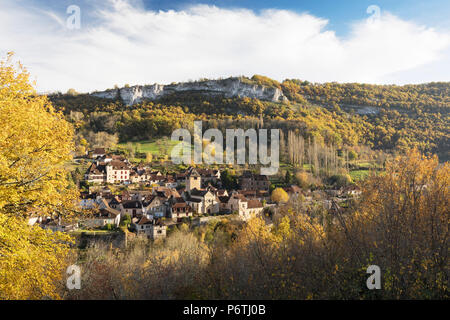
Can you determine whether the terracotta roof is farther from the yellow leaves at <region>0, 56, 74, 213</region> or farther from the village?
the yellow leaves at <region>0, 56, 74, 213</region>

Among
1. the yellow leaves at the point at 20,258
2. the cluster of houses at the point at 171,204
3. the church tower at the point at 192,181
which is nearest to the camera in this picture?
the yellow leaves at the point at 20,258

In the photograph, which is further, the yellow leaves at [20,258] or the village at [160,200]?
the village at [160,200]

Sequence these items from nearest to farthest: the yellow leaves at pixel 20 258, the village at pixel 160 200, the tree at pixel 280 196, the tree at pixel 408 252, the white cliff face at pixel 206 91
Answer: the tree at pixel 408 252 → the yellow leaves at pixel 20 258 → the village at pixel 160 200 → the tree at pixel 280 196 → the white cliff face at pixel 206 91

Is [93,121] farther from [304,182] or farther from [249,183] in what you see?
[304,182]

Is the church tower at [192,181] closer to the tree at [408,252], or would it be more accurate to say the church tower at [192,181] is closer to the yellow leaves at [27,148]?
the yellow leaves at [27,148]

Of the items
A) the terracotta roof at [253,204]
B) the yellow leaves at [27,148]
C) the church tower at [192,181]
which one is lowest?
the terracotta roof at [253,204]

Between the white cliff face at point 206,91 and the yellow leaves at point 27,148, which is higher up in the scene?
the white cliff face at point 206,91

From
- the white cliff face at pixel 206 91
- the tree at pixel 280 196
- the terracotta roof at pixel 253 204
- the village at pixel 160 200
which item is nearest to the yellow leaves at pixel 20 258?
the village at pixel 160 200
